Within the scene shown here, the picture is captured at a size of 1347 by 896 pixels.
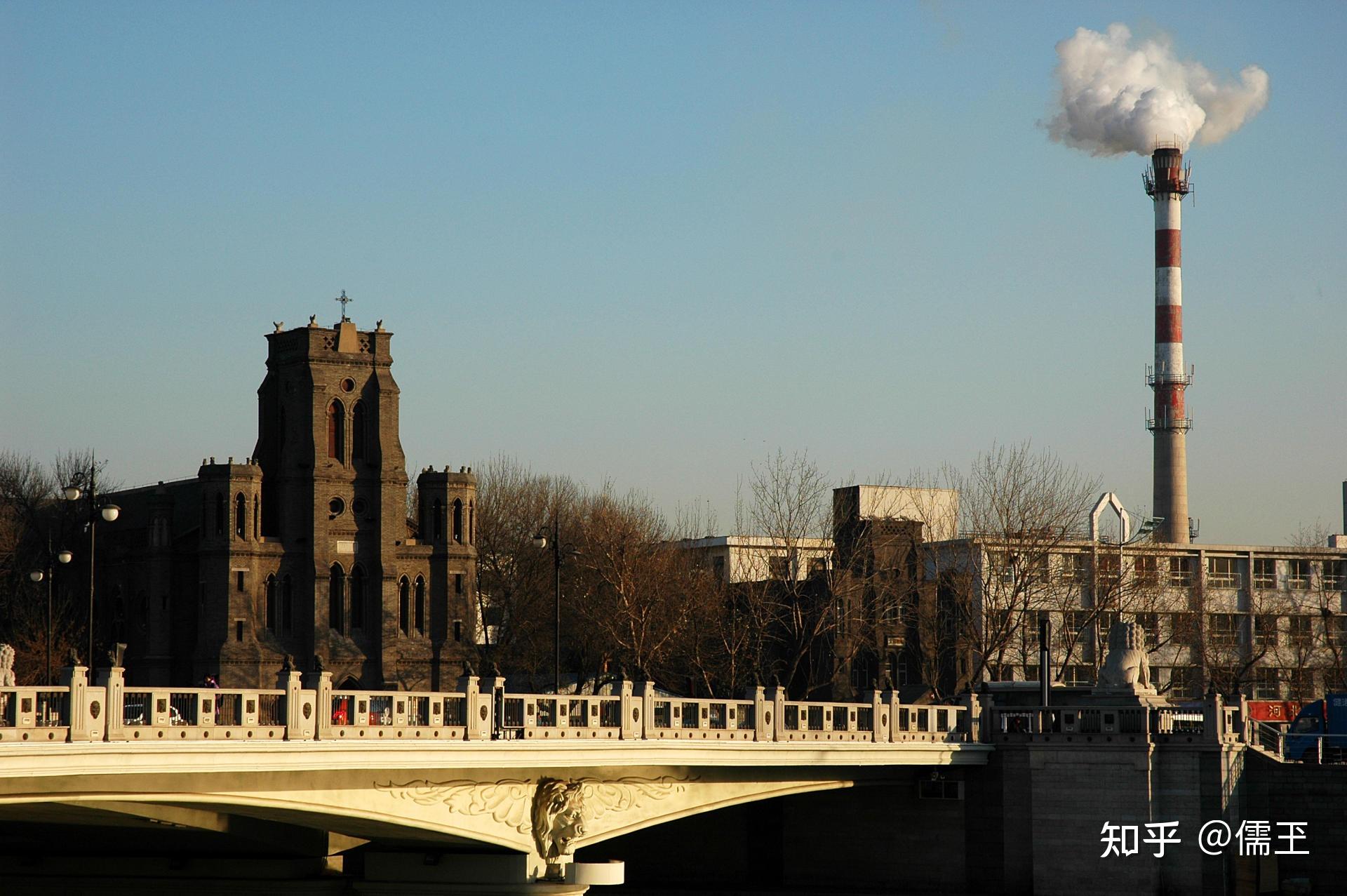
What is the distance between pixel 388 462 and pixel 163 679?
45.9ft

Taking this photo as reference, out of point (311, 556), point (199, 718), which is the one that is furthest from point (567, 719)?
point (311, 556)

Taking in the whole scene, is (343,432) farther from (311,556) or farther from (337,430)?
(311,556)

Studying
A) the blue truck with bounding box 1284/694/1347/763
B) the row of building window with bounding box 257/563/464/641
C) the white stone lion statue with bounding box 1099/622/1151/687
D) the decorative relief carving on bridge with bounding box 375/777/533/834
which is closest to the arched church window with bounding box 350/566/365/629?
the row of building window with bounding box 257/563/464/641

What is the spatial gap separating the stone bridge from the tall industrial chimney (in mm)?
63809

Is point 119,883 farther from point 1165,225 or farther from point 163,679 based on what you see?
point 1165,225

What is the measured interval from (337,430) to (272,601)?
8391 mm

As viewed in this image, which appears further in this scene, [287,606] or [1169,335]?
[1169,335]

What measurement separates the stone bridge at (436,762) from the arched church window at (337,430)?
158ft

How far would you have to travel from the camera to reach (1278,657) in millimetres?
82562

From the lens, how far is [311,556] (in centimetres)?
8925

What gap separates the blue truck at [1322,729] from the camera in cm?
5184

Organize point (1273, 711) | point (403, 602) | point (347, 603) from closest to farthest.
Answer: point (1273, 711)
point (347, 603)
point (403, 602)

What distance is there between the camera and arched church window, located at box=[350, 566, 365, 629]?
90.2 metres

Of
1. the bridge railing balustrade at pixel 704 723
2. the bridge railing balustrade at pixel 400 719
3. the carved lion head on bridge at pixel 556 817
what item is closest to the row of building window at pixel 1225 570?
the bridge railing balustrade at pixel 704 723
